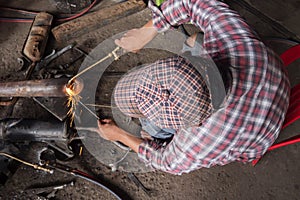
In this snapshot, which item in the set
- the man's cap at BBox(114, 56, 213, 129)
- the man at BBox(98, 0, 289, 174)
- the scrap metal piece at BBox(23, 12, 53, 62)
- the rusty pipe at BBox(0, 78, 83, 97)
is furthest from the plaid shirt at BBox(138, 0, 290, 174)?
the scrap metal piece at BBox(23, 12, 53, 62)

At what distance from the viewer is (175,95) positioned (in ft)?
4.02

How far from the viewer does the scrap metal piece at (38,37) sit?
8.04 feet

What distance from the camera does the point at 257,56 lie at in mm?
1408

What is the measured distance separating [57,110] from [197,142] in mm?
1171

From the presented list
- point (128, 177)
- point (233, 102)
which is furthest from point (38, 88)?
point (233, 102)

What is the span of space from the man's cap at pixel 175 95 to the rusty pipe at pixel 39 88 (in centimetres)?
53

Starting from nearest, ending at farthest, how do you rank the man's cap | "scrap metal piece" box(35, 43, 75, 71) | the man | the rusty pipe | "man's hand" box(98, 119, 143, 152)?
the man's cap, the man, the rusty pipe, "man's hand" box(98, 119, 143, 152), "scrap metal piece" box(35, 43, 75, 71)

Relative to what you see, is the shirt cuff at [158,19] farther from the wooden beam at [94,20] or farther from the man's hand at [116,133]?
the wooden beam at [94,20]

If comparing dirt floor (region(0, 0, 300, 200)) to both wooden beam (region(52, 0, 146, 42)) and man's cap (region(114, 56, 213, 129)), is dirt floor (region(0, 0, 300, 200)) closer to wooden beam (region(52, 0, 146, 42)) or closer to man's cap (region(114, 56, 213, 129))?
wooden beam (region(52, 0, 146, 42))

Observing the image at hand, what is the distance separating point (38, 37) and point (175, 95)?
5.75 feet

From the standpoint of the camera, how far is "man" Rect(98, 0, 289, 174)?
4.43ft

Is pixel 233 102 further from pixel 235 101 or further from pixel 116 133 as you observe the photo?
pixel 116 133

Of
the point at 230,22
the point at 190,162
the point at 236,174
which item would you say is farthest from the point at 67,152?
the point at 230,22

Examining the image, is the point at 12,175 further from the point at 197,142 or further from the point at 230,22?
the point at 230,22
